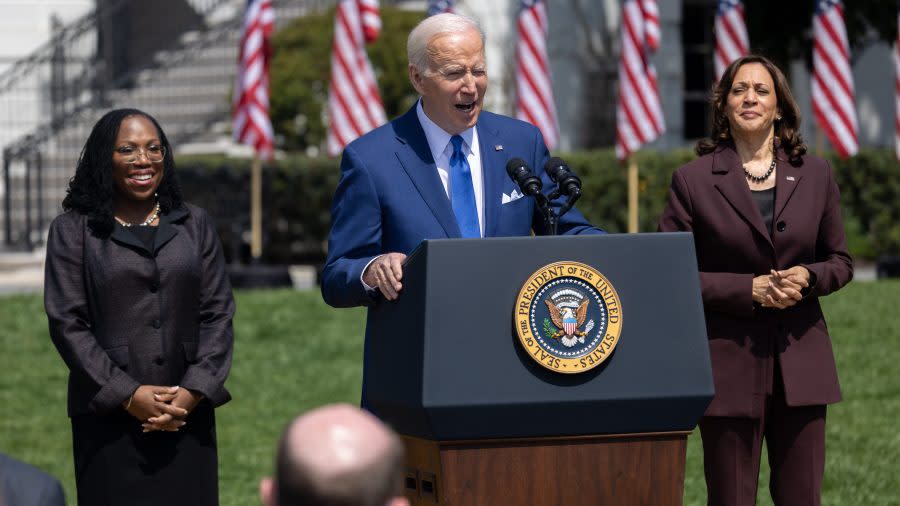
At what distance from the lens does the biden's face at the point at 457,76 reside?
448 centimetres

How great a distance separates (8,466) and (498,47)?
18.7 metres

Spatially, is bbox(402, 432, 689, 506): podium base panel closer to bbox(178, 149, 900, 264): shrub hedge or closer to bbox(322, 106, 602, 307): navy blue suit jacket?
bbox(322, 106, 602, 307): navy blue suit jacket

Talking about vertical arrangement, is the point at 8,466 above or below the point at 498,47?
below

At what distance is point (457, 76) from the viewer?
14.7ft

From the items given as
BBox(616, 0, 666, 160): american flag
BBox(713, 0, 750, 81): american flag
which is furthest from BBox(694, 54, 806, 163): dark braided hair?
BBox(713, 0, 750, 81): american flag

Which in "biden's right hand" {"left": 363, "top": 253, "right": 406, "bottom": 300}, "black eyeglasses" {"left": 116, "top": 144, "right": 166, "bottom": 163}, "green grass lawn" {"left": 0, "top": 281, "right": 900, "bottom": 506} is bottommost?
"green grass lawn" {"left": 0, "top": 281, "right": 900, "bottom": 506}

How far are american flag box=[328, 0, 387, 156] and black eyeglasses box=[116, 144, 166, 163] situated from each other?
1113cm

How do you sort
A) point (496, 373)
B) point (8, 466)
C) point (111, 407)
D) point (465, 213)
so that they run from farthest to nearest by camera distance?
1. point (111, 407)
2. point (465, 213)
3. point (496, 373)
4. point (8, 466)

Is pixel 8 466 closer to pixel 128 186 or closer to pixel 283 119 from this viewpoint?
pixel 128 186

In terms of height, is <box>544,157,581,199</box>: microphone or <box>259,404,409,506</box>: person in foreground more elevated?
<box>544,157,581,199</box>: microphone

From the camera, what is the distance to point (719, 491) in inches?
214

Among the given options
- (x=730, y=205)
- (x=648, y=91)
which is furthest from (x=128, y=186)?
(x=648, y=91)

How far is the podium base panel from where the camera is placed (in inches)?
156

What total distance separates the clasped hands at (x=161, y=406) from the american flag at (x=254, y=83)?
11.5m
